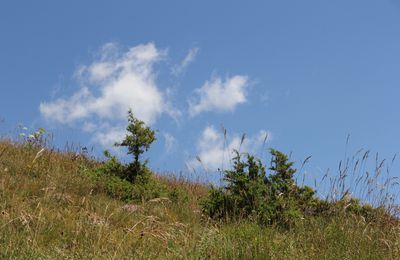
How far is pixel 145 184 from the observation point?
1131 centimetres

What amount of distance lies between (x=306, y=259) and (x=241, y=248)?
2.34 feet

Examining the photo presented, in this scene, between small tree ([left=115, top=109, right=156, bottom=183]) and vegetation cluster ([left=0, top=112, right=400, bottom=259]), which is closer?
vegetation cluster ([left=0, top=112, right=400, bottom=259])

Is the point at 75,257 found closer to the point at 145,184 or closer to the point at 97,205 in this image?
the point at 97,205

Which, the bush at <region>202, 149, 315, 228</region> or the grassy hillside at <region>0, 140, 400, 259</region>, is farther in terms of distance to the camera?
the bush at <region>202, 149, 315, 228</region>

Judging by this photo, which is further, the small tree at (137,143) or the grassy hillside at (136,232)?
the small tree at (137,143)

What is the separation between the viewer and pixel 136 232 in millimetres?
7391

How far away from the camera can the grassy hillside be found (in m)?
5.48

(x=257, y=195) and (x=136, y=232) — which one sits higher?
(x=257, y=195)

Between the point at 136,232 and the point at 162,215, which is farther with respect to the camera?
the point at 162,215

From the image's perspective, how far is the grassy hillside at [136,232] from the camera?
18.0 ft

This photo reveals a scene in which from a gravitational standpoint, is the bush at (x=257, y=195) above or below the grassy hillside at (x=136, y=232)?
above

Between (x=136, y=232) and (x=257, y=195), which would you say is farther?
(x=257, y=195)

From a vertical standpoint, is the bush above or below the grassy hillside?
above

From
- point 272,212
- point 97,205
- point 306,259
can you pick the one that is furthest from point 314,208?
point 306,259
